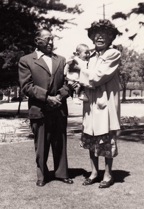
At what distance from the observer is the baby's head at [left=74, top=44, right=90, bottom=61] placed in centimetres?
498

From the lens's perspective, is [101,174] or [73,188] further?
[101,174]

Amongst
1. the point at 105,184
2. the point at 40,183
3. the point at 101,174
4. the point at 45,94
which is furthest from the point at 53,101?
the point at 101,174

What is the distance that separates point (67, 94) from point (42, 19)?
15.9 metres

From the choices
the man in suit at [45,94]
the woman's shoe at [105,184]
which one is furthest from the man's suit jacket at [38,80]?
the woman's shoe at [105,184]

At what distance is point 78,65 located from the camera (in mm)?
5039

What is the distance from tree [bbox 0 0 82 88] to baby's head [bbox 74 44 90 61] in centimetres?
1335

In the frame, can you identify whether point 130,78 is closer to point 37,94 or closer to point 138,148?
point 138,148

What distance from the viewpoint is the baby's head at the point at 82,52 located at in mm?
4977

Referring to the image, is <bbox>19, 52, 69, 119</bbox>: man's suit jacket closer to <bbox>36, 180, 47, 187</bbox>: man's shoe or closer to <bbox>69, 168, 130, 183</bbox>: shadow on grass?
<bbox>36, 180, 47, 187</bbox>: man's shoe

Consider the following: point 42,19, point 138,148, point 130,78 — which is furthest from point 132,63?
point 138,148

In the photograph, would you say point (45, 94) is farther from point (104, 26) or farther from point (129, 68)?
point (129, 68)

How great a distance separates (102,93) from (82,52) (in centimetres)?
58

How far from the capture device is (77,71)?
513cm

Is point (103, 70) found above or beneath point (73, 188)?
above
